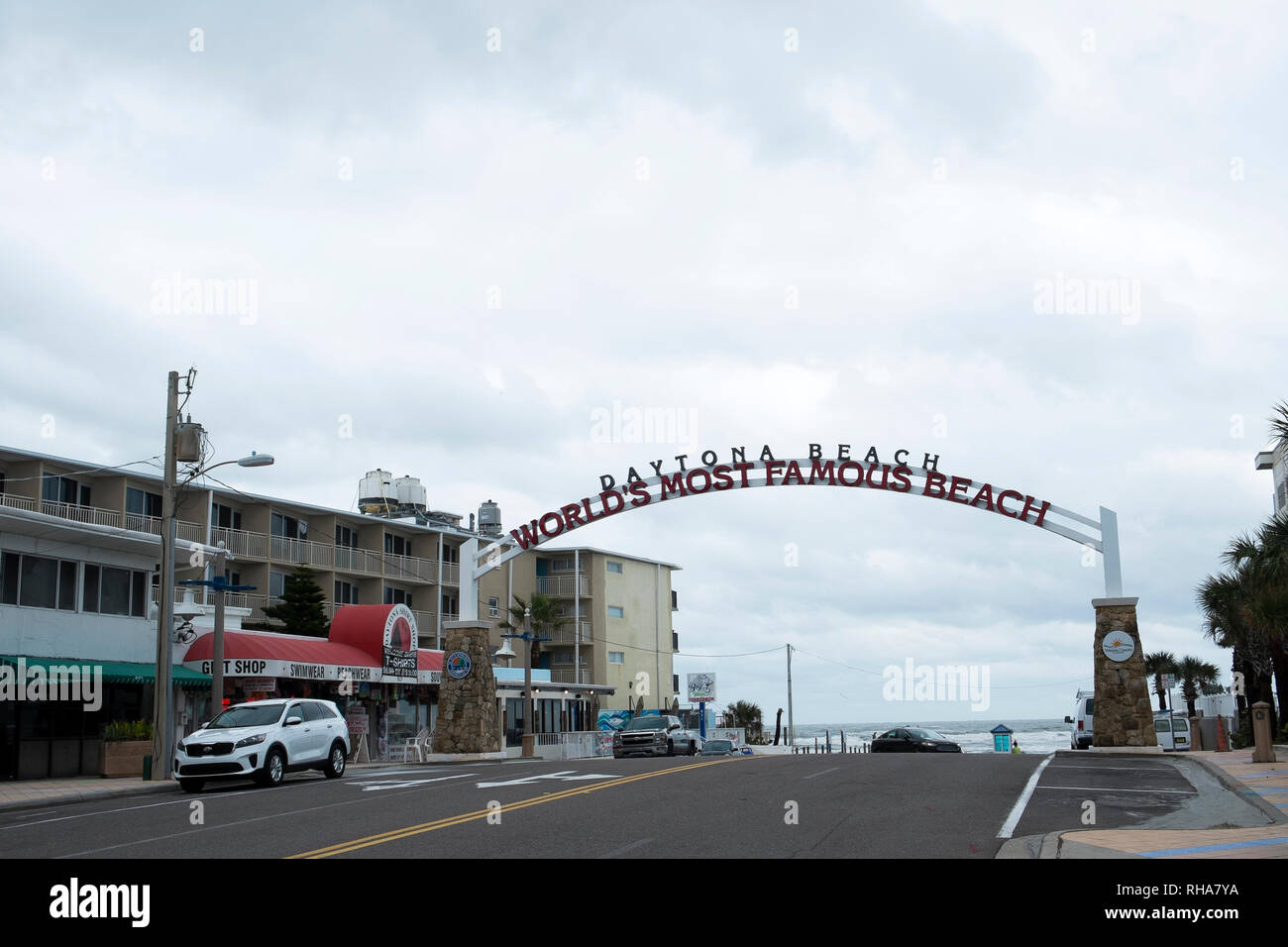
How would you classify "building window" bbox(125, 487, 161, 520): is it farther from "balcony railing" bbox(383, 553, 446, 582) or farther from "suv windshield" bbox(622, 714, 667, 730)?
"suv windshield" bbox(622, 714, 667, 730)

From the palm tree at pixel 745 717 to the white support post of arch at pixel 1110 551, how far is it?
56.1 metres

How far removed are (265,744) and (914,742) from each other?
24587 mm

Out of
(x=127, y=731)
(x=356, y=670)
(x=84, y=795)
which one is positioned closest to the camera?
(x=84, y=795)

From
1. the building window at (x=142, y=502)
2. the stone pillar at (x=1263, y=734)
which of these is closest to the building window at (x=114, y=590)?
the building window at (x=142, y=502)

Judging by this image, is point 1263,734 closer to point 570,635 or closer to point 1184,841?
point 1184,841

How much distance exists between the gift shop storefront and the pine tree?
5.21m

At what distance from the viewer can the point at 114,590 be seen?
32.4 meters

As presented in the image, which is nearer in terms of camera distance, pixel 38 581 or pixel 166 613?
pixel 166 613

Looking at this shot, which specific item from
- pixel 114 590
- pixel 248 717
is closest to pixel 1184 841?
pixel 248 717

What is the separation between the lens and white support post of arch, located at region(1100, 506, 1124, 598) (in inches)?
1225

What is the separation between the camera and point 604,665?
71875 millimetres

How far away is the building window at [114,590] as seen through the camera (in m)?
31.5
